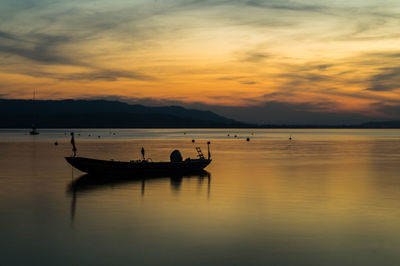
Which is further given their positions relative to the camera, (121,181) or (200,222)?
(121,181)

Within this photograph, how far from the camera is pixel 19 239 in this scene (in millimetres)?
19797

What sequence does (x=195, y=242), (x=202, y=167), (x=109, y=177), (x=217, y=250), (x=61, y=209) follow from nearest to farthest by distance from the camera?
(x=217, y=250)
(x=195, y=242)
(x=61, y=209)
(x=109, y=177)
(x=202, y=167)

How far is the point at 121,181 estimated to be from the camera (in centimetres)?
4172

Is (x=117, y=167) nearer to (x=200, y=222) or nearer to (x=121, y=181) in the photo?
(x=121, y=181)

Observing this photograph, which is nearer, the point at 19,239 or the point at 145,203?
the point at 19,239

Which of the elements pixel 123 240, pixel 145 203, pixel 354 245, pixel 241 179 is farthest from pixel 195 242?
pixel 241 179

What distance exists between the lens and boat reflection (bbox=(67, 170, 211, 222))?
3619 cm

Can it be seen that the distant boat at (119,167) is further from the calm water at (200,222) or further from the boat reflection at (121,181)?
the calm water at (200,222)

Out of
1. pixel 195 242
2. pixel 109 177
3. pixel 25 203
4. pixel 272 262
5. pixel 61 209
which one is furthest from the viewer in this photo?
pixel 109 177

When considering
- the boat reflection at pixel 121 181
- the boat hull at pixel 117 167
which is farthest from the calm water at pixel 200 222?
the boat hull at pixel 117 167

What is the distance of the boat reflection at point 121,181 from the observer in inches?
1425

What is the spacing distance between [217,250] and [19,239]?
29.3 ft

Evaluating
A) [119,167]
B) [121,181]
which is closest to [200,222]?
[121,181]

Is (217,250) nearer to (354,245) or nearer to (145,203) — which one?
(354,245)
